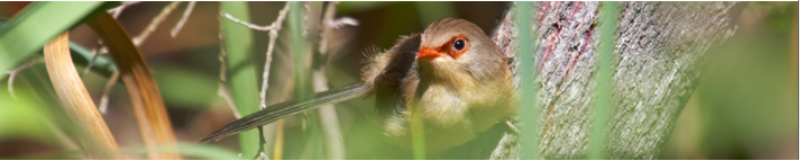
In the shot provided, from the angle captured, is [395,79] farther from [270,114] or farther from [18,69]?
[18,69]

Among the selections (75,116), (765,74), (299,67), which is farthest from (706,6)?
(75,116)

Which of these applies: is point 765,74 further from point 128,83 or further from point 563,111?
point 128,83

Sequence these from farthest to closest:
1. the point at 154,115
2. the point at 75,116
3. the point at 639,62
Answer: the point at 154,115, the point at 639,62, the point at 75,116

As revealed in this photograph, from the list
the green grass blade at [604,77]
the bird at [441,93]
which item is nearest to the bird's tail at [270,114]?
the bird at [441,93]

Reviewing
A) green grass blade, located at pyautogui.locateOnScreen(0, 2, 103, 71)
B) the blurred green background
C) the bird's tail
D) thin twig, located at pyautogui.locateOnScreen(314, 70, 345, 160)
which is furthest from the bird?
green grass blade, located at pyautogui.locateOnScreen(0, 2, 103, 71)

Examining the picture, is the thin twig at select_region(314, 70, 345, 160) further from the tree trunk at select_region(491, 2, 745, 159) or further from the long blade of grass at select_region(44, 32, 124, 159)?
the long blade of grass at select_region(44, 32, 124, 159)

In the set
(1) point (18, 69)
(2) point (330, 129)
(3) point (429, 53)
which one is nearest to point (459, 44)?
(3) point (429, 53)
